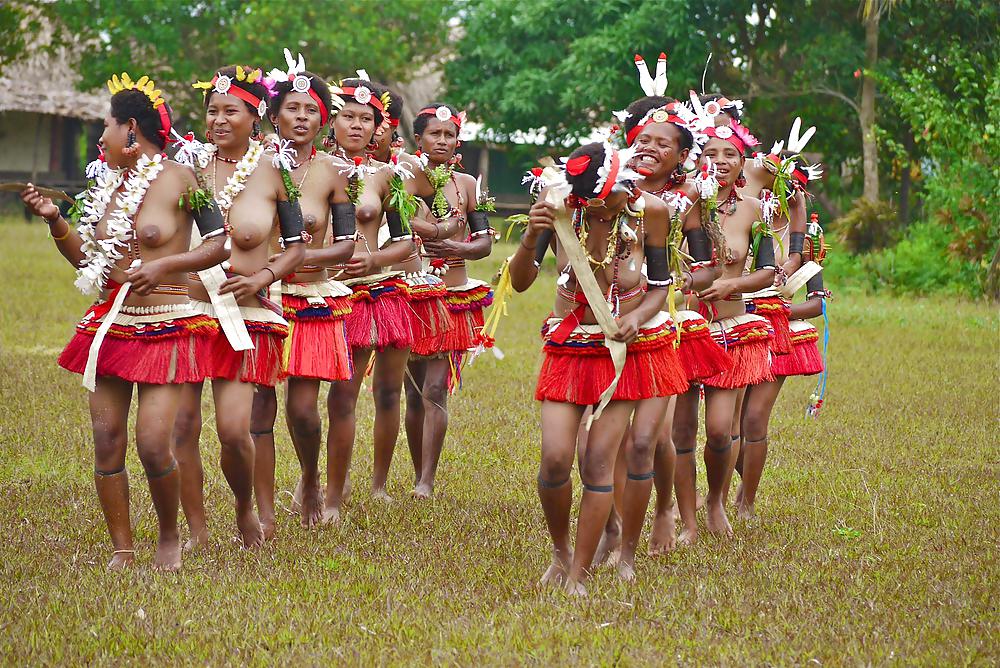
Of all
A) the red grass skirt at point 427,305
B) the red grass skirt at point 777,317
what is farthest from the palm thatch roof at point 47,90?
the red grass skirt at point 777,317

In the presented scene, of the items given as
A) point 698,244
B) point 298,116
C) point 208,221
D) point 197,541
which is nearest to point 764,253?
point 698,244

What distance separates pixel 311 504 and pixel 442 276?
174cm

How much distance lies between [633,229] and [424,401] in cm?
294

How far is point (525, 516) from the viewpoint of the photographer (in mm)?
7293

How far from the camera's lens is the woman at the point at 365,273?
7.16 meters

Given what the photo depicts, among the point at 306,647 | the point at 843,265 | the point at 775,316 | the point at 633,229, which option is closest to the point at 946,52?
the point at 843,265

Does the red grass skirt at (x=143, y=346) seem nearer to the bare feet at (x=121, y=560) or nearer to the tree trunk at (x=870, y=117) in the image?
the bare feet at (x=121, y=560)

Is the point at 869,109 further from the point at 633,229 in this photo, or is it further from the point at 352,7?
the point at 633,229

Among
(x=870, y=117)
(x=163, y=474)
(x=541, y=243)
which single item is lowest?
(x=163, y=474)

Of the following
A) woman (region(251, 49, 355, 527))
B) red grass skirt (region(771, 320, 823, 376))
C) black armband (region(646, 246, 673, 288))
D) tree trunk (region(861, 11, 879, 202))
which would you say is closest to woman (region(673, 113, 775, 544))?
red grass skirt (region(771, 320, 823, 376))

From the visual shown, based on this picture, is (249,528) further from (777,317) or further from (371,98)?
(777,317)

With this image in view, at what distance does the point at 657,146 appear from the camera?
5.97m

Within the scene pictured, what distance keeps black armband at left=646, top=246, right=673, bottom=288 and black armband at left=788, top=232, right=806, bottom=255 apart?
2397 millimetres

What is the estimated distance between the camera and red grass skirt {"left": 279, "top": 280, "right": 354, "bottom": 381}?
6.63 meters
